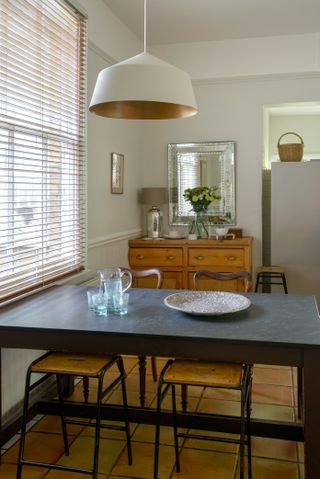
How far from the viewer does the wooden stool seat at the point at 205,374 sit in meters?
2.18

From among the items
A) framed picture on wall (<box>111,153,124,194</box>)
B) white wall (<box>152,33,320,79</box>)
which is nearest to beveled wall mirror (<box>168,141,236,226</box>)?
white wall (<box>152,33,320,79</box>)

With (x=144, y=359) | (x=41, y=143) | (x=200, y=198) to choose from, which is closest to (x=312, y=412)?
(x=144, y=359)

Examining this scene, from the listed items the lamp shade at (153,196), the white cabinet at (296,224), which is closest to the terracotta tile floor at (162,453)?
the white cabinet at (296,224)

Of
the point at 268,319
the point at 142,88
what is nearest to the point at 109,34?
the point at 142,88

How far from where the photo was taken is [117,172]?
15.3 ft

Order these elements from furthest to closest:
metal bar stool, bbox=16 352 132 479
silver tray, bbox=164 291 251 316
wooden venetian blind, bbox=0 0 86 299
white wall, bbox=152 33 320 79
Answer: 1. white wall, bbox=152 33 320 79
2. wooden venetian blind, bbox=0 0 86 299
3. silver tray, bbox=164 291 251 316
4. metal bar stool, bbox=16 352 132 479

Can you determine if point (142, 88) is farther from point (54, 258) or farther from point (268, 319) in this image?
point (54, 258)

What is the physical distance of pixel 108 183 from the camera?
4441 millimetres

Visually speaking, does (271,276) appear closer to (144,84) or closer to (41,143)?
(41,143)

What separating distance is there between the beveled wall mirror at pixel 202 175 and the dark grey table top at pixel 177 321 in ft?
8.54

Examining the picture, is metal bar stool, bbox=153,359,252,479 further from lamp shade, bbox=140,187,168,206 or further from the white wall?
the white wall

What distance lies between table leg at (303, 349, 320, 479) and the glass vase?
3210 mm

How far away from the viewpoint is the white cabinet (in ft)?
16.7

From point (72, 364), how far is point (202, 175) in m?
3.39
